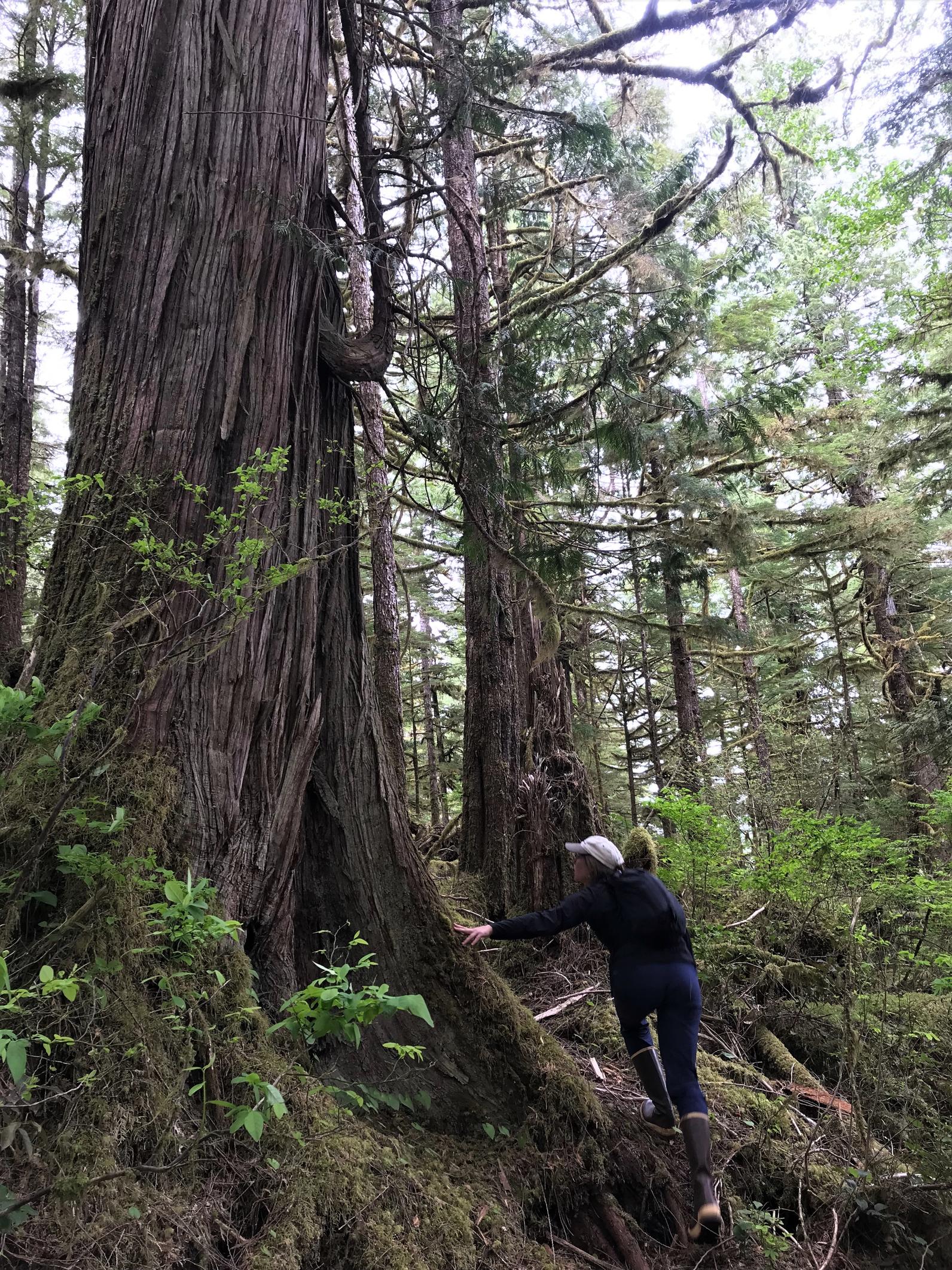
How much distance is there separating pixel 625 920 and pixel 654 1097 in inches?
33.0

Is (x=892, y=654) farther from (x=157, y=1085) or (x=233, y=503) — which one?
(x=157, y=1085)

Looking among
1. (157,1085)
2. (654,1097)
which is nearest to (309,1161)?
(157,1085)

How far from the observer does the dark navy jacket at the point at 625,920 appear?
3.79 m

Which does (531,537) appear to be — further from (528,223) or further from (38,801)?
(528,223)

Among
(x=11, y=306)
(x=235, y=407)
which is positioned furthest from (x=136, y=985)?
(x=11, y=306)

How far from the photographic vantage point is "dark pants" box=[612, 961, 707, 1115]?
3465 millimetres

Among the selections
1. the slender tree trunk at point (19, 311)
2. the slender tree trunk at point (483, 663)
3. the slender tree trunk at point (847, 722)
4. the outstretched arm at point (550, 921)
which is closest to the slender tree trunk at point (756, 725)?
the slender tree trunk at point (847, 722)

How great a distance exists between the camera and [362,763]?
352 cm

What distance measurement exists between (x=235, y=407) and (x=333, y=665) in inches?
48.1

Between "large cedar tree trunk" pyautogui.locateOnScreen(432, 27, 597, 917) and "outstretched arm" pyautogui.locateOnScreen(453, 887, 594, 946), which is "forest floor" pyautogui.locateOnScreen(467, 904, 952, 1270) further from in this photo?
"large cedar tree trunk" pyautogui.locateOnScreen(432, 27, 597, 917)

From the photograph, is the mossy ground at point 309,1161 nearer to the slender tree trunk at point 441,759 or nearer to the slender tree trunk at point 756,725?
the slender tree trunk at point 756,725

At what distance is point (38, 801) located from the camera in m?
2.29

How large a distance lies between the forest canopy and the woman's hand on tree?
0.36 feet

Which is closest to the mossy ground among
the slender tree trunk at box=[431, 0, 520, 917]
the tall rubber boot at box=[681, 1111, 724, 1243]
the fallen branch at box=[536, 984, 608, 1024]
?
the tall rubber boot at box=[681, 1111, 724, 1243]
